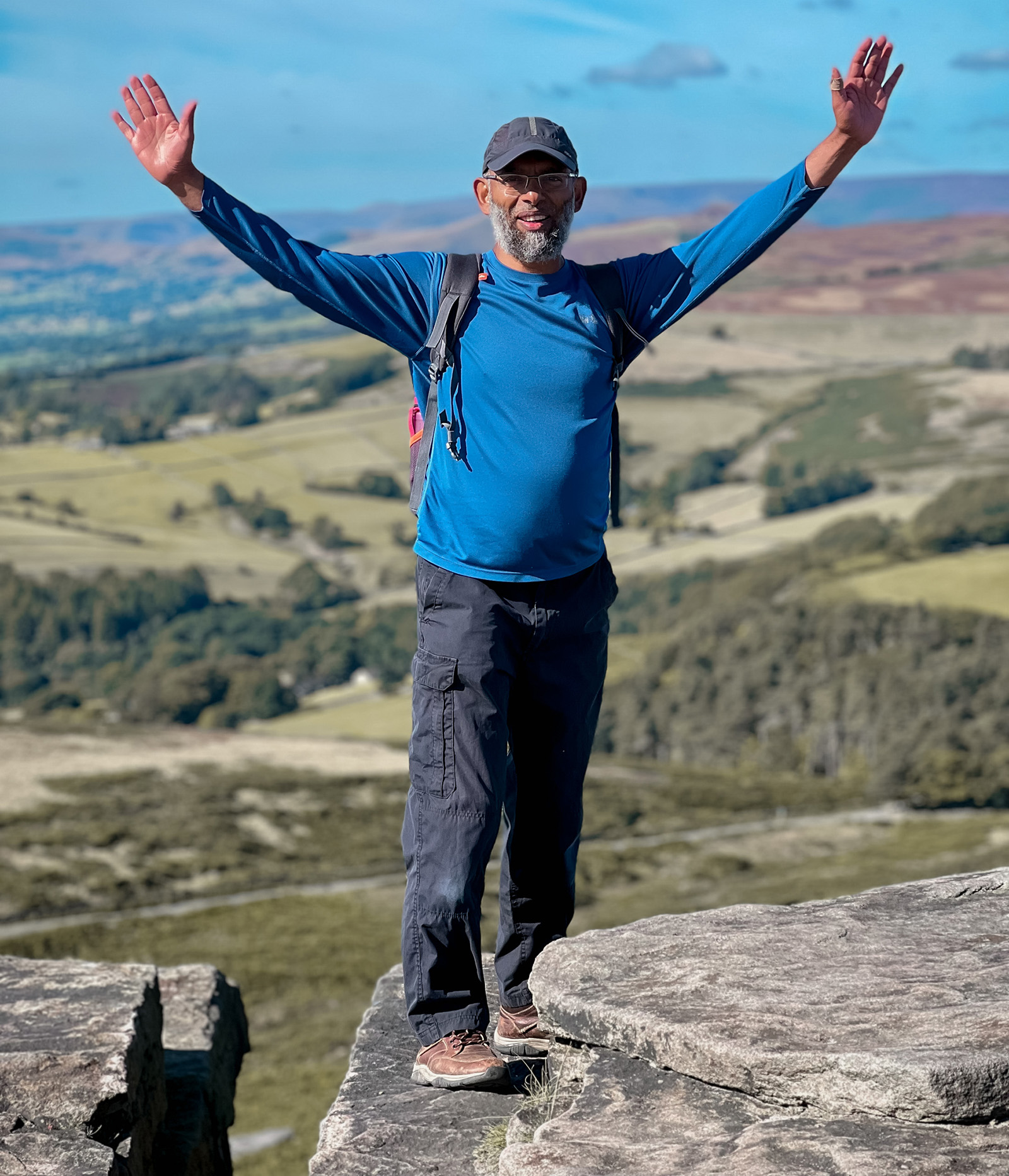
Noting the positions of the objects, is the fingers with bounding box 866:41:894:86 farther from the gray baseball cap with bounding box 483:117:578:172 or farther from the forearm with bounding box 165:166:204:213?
the forearm with bounding box 165:166:204:213

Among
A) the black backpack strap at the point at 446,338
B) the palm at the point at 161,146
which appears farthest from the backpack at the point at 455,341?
the palm at the point at 161,146

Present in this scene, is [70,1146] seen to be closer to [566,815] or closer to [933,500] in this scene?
[566,815]

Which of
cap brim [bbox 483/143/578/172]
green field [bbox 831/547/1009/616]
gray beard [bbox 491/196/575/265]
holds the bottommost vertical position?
green field [bbox 831/547/1009/616]

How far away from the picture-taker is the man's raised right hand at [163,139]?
6.38m

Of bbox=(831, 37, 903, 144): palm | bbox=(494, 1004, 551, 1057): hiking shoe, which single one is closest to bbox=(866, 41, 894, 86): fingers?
bbox=(831, 37, 903, 144): palm

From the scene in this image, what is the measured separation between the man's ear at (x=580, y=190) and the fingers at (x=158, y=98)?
6.53 feet

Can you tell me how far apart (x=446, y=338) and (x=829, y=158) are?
2194 millimetres

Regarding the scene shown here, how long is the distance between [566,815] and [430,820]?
84 cm

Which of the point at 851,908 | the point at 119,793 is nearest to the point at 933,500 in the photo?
the point at 119,793

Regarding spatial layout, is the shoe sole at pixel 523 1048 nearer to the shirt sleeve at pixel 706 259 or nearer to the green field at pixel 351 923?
the shirt sleeve at pixel 706 259

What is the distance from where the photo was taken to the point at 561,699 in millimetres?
6742

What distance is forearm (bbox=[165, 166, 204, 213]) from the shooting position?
251 inches

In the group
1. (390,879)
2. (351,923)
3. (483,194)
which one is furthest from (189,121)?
(390,879)

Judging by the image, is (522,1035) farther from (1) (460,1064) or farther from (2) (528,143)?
(2) (528,143)
